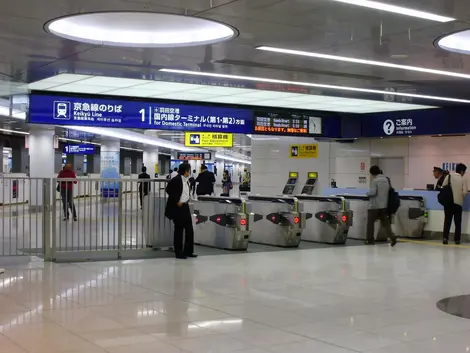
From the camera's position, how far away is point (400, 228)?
48.1 feet

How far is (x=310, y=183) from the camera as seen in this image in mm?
18469

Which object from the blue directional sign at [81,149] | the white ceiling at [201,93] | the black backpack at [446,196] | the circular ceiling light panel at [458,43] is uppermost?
the circular ceiling light panel at [458,43]

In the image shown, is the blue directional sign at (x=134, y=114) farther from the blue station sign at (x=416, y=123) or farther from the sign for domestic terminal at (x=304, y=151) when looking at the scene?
the sign for domestic terminal at (x=304, y=151)

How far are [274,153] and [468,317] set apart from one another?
1322 centimetres

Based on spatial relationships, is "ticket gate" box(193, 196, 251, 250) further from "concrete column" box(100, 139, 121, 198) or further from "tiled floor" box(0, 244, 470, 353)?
"concrete column" box(100, 139, 121, 198)

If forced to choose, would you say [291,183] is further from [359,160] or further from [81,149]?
[81,149]

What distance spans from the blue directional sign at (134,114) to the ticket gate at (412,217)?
158 inches

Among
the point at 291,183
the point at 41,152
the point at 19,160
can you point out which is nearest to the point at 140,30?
the point at 291,183

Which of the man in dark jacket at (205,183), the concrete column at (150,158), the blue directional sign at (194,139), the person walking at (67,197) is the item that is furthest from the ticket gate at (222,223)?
the concrete column at (150,158)

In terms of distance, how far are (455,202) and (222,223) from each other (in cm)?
486

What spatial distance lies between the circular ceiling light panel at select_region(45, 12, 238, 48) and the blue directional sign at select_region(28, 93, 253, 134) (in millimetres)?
4526

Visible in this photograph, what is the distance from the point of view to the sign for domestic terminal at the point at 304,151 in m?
18.7

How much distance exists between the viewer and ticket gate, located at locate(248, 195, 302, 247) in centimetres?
1259

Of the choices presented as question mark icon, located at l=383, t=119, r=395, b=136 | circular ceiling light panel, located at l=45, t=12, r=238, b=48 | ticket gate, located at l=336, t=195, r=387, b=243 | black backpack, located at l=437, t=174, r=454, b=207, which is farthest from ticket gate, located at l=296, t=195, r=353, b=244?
circular ceiling light panel, located at l=45, t=12, r=238, b=48
